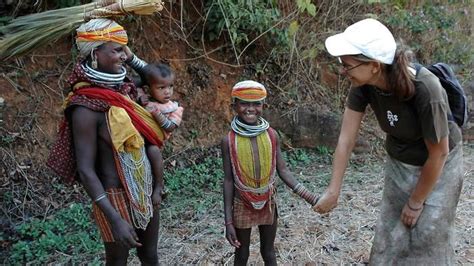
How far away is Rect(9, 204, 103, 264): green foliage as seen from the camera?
3640 mm

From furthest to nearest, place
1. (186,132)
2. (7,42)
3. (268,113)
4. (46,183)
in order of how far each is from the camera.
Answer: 1. (268,113)
2. (186,132)
3. (46,183)
4. (7,42)

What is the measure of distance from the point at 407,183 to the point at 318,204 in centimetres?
51

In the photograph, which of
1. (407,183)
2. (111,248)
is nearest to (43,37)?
(111,248)

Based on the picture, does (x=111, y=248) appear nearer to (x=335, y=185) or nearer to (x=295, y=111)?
(x=335, y=185)

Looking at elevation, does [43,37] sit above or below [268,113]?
above

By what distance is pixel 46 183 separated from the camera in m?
4.34

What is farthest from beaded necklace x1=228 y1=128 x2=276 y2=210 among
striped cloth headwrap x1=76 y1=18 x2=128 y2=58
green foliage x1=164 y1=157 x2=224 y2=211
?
green foliage x1=164 y1=157 x2=224 y2=211

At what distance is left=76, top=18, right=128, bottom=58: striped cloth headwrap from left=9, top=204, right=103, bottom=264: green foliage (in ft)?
5.78

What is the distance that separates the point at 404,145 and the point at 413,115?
0.25 m

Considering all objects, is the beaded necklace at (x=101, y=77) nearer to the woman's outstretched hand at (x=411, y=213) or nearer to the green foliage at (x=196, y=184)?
the woman's outstretched hand at (x=411, y=213)

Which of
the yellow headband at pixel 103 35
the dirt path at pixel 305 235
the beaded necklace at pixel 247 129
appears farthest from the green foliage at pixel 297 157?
the yellow headband at pixel 103 35

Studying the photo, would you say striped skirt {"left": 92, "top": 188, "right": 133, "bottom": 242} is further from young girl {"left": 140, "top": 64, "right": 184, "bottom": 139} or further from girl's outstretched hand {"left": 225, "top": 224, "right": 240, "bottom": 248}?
girl's outstretched hand {"left": 225, "top": 224, "right": 240, "bottom": 248}

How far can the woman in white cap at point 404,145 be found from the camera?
2.36 meters

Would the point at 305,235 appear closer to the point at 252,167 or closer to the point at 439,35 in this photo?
the point at 252,167
